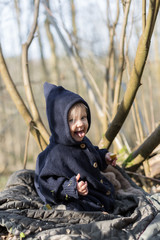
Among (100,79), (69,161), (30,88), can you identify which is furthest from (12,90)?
(100,79)

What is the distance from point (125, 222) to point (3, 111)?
6015 mm

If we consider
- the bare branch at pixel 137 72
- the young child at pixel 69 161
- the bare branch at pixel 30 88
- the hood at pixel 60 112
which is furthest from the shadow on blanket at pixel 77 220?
the bare branch at pixel 30 88

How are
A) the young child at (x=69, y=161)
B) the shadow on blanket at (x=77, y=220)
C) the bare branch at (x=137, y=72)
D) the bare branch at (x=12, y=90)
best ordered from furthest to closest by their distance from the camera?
1. the bare branch at (x=12, y=90)
2. the bare branch at (x=137, y=72)
3. the young child at (x=69, y=161)
4. the shadow on blanket at (x=77, y=220)

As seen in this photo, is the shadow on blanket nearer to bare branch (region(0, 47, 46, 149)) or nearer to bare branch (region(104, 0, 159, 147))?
bare branch (region(104, 0, 159, 147))

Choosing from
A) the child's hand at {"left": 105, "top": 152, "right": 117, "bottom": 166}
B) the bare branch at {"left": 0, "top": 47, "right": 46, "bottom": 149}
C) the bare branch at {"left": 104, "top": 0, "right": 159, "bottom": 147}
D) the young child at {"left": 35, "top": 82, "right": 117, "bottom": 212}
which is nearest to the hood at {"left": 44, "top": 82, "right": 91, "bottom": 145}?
the young child at {"left": 35, "top": 82, "right": 117, "bottom": 212}

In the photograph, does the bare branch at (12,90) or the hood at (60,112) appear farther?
the bare branch at (12,90)

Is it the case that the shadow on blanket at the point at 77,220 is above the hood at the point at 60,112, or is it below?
below

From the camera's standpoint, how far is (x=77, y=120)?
1873mm

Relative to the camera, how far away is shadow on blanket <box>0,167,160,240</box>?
1.50 meters

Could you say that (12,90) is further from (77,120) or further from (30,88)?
(77,120)

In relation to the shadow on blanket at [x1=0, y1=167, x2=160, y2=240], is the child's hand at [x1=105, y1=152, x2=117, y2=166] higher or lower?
higher

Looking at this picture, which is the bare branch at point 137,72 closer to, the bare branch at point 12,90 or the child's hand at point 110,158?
the child's hand at point 110,158

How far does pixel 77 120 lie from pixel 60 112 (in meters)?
0.13

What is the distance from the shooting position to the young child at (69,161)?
5.99 ft
